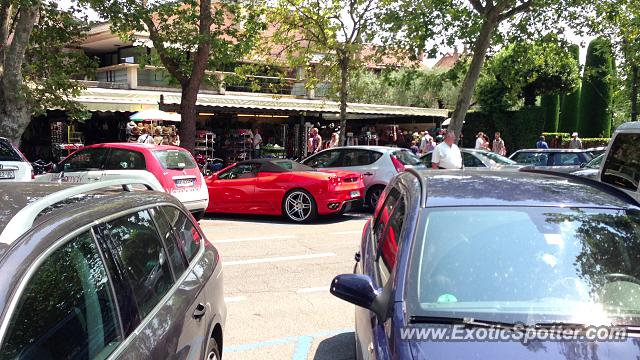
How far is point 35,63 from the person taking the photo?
15.4m

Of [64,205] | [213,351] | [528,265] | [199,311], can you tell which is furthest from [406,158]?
[64,205]

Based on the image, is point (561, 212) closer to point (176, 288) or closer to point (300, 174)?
point (176, 288)

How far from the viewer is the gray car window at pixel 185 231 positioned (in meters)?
3.39

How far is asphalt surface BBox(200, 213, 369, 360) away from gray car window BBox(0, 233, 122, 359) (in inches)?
102

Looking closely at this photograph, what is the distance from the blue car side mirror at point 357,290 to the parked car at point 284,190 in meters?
8.53

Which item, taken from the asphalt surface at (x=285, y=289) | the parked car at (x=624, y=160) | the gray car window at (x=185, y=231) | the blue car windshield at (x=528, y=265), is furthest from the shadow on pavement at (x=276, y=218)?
the blue car windshield at (x=528, y=265)

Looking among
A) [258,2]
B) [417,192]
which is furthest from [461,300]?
[258,2]

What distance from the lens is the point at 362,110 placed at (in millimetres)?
25734

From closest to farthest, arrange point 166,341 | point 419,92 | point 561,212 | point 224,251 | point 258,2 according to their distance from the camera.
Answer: point 166,341
point 561,212
point 224,251
point 258,2
point 419,92

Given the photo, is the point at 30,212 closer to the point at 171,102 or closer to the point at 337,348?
the point at 337,348

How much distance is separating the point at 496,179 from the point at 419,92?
3415 cm

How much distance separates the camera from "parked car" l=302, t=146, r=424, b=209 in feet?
42.7

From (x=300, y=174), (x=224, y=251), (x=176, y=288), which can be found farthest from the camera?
(x=300, y=174)

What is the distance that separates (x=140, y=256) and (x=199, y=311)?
0.57 m
